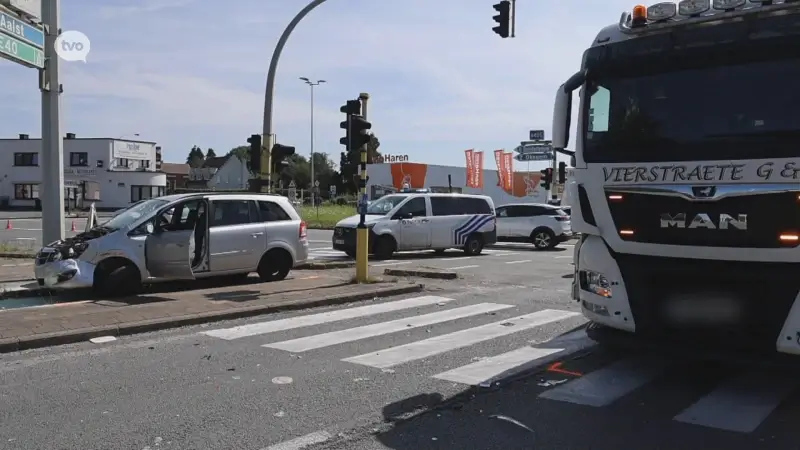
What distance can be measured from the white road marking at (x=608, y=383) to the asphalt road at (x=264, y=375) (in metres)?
0.68

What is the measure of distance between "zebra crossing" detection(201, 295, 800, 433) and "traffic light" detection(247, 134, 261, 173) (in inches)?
228

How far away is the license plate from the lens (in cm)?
546

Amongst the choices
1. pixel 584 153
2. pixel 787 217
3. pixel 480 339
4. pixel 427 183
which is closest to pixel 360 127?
pixel 480 339

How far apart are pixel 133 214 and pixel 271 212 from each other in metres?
2.48

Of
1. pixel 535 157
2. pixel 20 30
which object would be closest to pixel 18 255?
pixel 20 30

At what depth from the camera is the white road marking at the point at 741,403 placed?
5133mm

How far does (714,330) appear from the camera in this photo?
5551 millimetres

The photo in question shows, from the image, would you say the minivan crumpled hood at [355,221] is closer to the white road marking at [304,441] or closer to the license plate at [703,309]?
the license plate at [703,309]

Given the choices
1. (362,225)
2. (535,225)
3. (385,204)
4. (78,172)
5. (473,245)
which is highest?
(78,172)

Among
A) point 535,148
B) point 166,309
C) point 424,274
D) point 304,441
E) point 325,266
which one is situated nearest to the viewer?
point 304,441

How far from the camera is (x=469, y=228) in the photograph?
21172 mm

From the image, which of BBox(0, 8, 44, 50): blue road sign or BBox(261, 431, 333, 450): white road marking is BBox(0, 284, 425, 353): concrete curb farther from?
BBox(0, 8, 44, 50): blue road sign

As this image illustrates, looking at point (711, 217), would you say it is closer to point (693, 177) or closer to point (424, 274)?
point (693, 177)

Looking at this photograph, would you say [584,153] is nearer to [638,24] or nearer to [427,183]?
[638,24]
